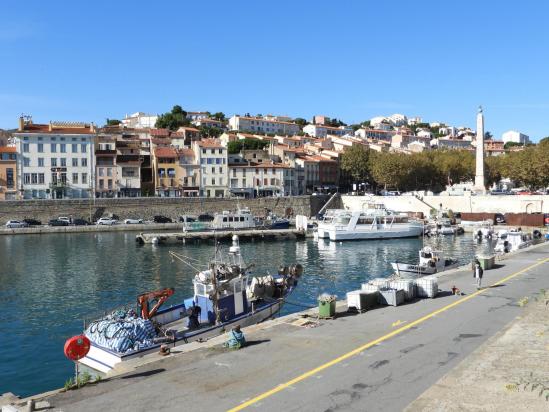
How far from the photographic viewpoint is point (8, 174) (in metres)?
80.6

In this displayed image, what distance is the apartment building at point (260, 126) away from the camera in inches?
6265

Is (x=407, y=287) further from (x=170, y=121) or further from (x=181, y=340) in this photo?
(x=170, y=121)

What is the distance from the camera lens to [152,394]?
1187 cm

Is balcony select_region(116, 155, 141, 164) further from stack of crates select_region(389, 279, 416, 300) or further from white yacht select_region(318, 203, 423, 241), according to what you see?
stack of crates select_region(389, 279, 416, 300)

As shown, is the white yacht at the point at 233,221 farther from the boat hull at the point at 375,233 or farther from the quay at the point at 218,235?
the boat hull at the point at 375,233

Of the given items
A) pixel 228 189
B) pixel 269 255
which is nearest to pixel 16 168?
pixel 228 189

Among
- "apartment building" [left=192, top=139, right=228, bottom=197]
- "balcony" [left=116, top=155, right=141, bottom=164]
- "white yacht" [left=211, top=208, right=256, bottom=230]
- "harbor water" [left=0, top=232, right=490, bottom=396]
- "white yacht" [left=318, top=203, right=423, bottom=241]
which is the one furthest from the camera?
"apartment building" [left=192, top=139, right=228, bottom=197]

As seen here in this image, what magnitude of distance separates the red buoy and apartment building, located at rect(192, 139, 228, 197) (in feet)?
256

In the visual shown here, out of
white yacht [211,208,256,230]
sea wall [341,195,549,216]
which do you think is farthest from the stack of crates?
sea wall [341,195,549,216]

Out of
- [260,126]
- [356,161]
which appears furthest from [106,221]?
[260,126]

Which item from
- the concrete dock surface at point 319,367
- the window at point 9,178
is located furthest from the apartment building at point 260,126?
the concrete dock surface at point 319,367

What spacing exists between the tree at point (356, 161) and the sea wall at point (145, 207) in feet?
56.7

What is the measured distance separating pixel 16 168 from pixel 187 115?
3510 inches

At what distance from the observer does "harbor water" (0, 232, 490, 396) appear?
21688mm
